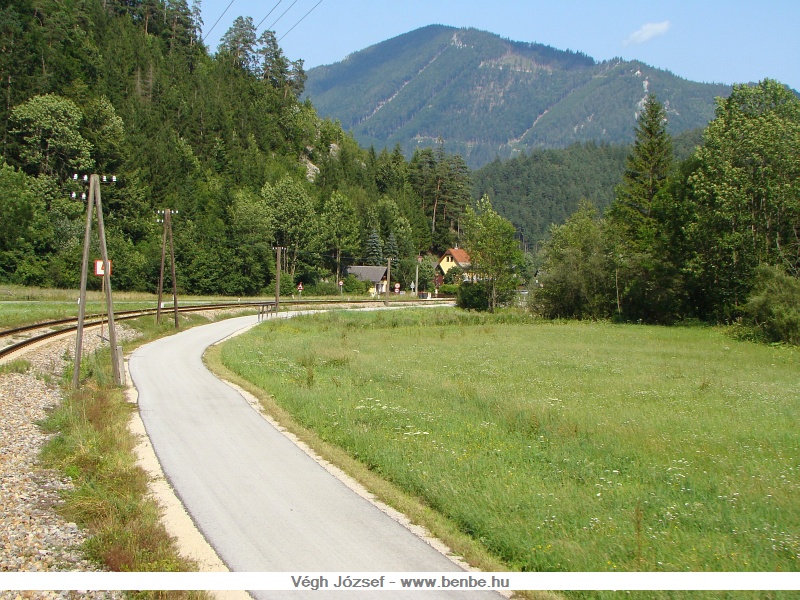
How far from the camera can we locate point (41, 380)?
2172cm

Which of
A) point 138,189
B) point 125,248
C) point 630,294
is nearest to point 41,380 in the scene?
point 630,294

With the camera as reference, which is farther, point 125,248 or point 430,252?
point 430,252

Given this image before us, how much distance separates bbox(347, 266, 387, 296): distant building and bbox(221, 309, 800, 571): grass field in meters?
84.5

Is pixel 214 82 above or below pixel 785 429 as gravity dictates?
above

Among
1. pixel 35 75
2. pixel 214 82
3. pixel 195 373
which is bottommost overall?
pixel 195 373

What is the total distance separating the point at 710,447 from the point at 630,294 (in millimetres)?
51957

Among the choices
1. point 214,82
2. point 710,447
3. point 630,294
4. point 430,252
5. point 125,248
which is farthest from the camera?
point 430,252

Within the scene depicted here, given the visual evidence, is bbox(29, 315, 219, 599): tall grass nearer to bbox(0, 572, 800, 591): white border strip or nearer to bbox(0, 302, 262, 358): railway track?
bbox(0, 572, 800, 591): white border strip

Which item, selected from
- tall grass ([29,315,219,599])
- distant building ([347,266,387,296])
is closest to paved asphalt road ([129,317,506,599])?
tall grass ([29,315,219,599])

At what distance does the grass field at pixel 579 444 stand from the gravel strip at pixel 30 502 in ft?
15.8

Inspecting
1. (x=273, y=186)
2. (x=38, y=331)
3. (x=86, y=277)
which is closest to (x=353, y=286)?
(x=273, y=186)

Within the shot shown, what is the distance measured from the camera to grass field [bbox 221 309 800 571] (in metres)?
8.45

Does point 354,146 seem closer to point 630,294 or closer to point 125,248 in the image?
point 125,248

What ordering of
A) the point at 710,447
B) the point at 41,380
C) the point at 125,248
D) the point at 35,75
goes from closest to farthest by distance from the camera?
the point at 710,447
the point at 41,380
the point at 125,248
the point at 35,75
